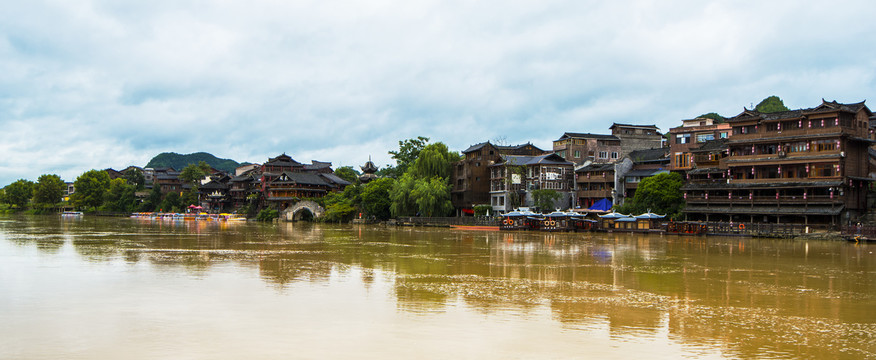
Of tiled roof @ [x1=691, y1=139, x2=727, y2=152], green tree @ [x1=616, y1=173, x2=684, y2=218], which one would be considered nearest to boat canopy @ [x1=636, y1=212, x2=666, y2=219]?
green tree @ [x1=616, y1=173, x2=684, y2=218]

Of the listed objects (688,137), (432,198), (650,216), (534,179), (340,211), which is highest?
(688,137)

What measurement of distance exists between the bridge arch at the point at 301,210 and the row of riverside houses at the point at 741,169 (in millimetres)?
28957

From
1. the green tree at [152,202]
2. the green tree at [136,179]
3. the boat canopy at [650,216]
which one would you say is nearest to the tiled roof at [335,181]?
the green tree at [152,202]

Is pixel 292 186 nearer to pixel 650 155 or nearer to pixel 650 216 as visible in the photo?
pixel 650 155

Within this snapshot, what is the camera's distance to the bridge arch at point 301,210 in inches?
3865

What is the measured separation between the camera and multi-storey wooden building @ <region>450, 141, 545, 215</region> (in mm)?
85250

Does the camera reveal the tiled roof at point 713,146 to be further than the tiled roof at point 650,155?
No

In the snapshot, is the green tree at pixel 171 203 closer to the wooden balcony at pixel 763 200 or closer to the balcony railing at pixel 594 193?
the balcony railing at pixel 594 193

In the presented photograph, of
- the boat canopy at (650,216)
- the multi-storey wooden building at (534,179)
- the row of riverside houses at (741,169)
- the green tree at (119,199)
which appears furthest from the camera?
the green tree at (119,199)

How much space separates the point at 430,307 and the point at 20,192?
15146cm

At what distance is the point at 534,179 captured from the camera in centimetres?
7969

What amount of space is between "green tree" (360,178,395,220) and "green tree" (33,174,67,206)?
82.0 meters

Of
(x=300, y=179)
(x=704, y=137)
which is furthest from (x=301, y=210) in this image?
(x=704, y=137)

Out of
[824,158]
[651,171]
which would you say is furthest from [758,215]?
[651,171]
